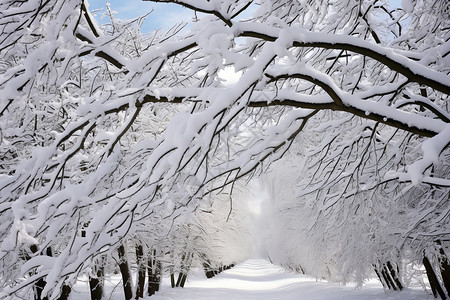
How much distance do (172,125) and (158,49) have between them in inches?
22.0

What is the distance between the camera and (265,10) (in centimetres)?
332

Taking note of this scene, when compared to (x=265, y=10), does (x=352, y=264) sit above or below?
below

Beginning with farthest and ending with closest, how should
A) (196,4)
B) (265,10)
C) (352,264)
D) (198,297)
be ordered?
(198,297), (352,264), (265,10), (196,4)

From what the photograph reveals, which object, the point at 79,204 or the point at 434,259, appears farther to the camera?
the point at 434,259

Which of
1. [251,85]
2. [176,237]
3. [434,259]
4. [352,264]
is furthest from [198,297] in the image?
[251,85]

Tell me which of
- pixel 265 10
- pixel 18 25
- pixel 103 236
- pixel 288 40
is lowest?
pixel 103 236

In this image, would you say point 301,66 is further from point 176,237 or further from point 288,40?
point 176,237

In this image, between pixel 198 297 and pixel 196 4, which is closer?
pixel 196 4

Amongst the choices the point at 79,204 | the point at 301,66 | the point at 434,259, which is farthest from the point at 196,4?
the point at 434,259

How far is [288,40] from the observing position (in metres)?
2.51

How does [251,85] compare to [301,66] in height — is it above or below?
below

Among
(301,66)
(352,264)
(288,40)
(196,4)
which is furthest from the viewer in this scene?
(352,264)

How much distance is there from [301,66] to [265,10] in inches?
26.8

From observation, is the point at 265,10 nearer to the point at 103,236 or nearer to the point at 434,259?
the point at 103,236
